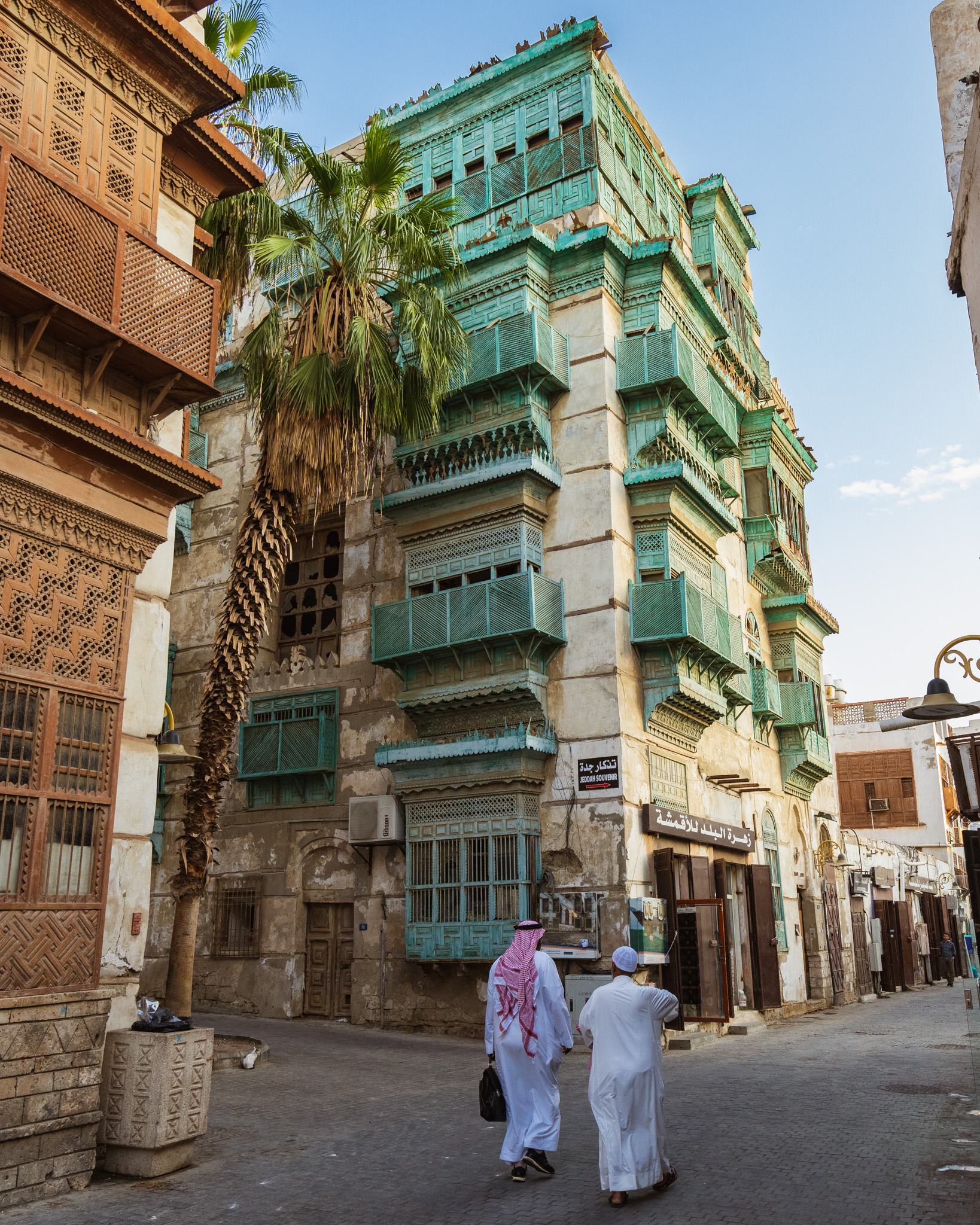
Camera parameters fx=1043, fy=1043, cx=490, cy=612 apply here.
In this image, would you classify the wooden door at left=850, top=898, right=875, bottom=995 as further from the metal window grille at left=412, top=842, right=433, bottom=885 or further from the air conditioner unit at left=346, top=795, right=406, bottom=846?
the air conditioner unit at left=346, top=795, right=406, bottom=846

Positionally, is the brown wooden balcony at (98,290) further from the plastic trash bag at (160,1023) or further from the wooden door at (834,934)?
the wooden door at (834,934)

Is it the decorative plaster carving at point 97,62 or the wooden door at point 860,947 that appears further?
the wooden door at point 860,947

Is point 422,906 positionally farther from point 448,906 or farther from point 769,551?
point 769,551

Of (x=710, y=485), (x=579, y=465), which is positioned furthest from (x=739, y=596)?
(x=579, y=465)

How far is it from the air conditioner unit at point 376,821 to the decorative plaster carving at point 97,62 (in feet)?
36.9

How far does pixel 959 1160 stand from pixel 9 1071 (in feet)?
21.6

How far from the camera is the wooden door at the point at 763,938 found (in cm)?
1955

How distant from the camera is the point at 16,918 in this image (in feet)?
23.0

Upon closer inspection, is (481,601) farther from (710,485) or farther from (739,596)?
(739,596)

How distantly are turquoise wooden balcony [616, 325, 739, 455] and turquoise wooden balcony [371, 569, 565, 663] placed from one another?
382 cm

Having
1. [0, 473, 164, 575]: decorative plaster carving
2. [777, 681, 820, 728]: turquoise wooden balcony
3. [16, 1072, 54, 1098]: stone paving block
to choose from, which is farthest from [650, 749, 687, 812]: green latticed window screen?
[16, 1072, 54, 1098]: stone paving block

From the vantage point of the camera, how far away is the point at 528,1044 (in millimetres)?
7738

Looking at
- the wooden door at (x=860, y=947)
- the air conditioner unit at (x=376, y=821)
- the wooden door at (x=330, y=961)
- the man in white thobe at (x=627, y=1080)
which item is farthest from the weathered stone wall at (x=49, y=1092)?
the wooden door at (x=860, y=947)

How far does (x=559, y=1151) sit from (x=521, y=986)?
4.90 ft
